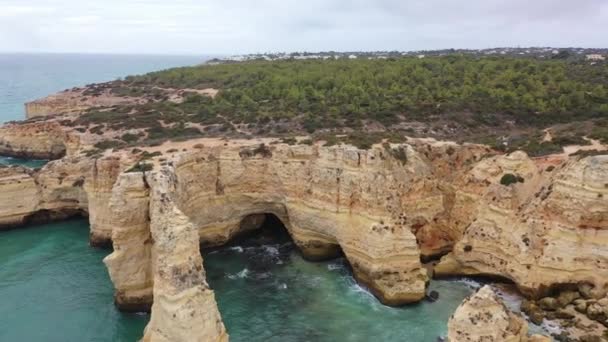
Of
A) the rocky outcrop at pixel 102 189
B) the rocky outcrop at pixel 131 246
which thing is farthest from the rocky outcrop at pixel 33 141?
the rocky outcrop at pixel 131 246

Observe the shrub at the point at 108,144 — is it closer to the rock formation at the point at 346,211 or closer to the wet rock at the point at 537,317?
the rock formation at the point at 346,211

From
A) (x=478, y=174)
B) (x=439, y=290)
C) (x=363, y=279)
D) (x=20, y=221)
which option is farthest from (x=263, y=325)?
(x=20, y=221)

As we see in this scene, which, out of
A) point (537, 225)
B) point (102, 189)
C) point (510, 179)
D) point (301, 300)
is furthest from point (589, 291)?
point (102, 189)

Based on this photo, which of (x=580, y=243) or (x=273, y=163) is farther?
(x=273, y=163)

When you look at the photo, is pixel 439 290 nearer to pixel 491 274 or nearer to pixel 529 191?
pixel 491 274

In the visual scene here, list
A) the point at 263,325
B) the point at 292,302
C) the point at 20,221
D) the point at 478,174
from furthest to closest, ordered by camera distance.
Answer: the point at 20,221
the point at 478,174
the point at 292,302
the point at 263,325

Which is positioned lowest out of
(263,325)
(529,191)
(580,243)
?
(263,325)
